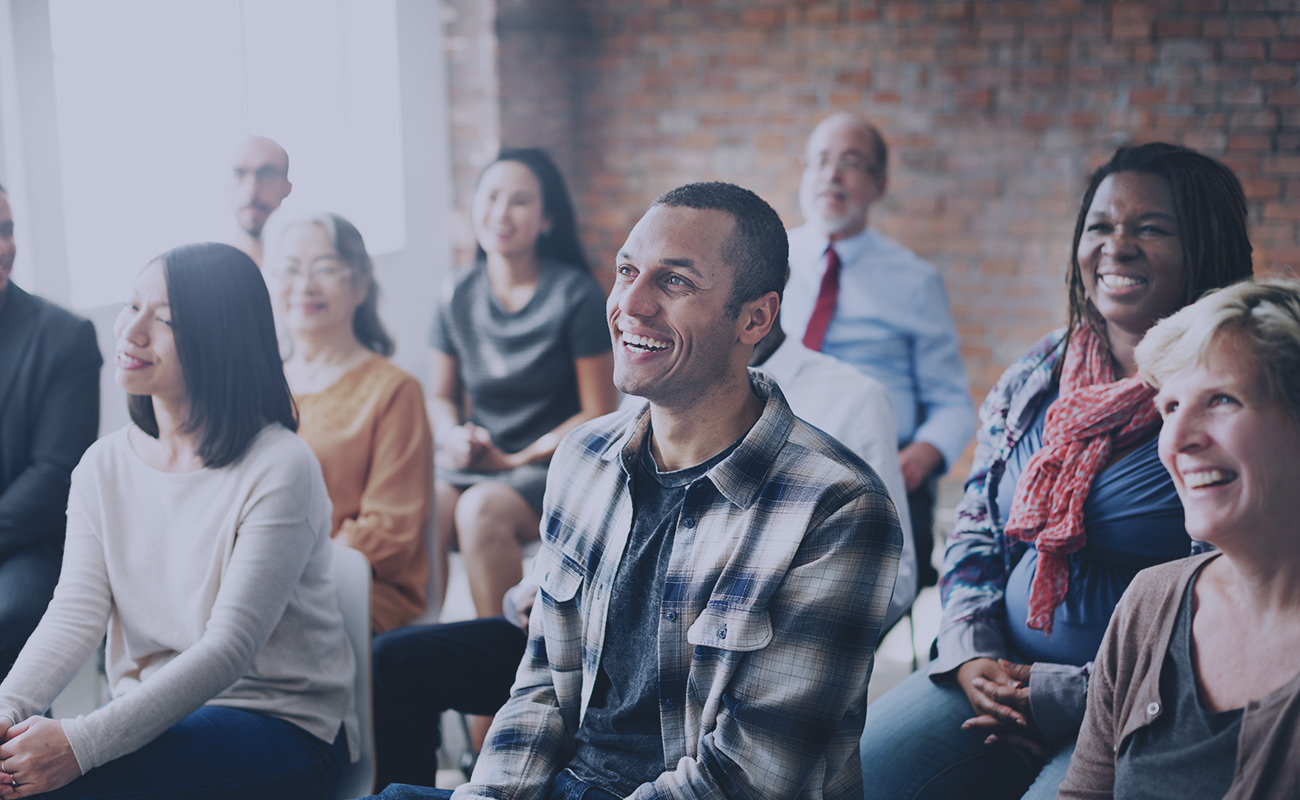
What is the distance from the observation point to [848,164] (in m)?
3.33

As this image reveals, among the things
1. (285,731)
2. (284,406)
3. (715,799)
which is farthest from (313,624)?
(715,799)

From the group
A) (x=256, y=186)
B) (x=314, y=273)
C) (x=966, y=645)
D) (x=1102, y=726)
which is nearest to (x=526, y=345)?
(x=314, y=273)

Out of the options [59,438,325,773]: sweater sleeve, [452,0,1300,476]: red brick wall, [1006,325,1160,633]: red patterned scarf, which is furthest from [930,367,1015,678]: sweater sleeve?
[452,0,1300,476]: red brick wall

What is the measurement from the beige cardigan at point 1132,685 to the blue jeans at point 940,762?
0.32 metres

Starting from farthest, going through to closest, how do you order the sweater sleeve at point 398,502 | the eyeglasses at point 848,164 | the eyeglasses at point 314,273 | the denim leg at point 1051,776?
the eyeglasses at point 848,164
the eyeglasses at point 314,273
the sweater sleeve at point 398,502
the denim leg at point 1051,776

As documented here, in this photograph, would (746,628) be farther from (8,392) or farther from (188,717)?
(8,392)

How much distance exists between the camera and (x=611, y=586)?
1.50 meters

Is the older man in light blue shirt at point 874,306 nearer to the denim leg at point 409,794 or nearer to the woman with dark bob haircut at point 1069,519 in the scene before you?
the woman with dark bob haircut at point 1069,519

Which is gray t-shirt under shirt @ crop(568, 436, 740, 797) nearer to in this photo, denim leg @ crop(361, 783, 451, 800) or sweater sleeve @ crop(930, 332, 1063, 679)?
denim leg @ crop(361, 783, 451, 800)

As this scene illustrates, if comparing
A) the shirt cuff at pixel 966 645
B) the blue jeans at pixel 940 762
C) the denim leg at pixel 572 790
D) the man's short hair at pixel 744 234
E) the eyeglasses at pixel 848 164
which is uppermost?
the eyeglasses at pixel 848 164

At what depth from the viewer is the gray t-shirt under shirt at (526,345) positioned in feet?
10.3

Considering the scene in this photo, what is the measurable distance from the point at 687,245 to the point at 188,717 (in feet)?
3.48

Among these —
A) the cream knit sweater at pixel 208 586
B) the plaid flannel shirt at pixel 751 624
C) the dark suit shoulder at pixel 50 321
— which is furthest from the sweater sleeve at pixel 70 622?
the plaid flannel shirt at pixel 751 624

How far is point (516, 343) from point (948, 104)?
96.2 inches
